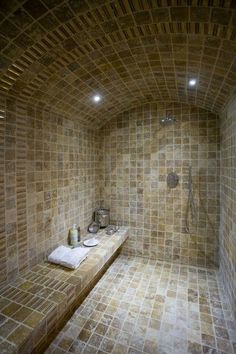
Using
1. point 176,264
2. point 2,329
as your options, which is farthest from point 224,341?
point 2,329

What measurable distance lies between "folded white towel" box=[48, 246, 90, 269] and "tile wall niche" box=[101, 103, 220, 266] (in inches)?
43.5

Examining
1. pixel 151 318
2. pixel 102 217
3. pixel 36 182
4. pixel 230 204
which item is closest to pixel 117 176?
pixel 102 217

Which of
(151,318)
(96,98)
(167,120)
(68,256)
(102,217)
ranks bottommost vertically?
(151,318)

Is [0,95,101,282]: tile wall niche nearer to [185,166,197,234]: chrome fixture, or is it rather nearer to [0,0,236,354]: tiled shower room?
[0,0,236,354]: tiled shower room

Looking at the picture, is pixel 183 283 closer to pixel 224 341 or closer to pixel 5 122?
pixel 224 341

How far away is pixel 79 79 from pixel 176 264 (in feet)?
8.87

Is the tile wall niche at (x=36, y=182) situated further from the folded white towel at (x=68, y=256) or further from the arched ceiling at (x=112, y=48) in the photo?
the arched ceiling at (x=112, y=48)

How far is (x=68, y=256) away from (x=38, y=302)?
568 mm

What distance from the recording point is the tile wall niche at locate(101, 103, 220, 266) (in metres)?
2.62

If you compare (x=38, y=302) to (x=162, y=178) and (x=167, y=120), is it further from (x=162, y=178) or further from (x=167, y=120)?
(x=167, y=120)

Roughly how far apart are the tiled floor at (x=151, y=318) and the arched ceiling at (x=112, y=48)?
2.13 metres

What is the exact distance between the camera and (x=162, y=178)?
2.82 m

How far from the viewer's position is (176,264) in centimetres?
279

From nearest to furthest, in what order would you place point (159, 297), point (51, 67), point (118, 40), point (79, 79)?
point (118, 40) < point (51, 67) < point (79, 79) < point (159, 297)
